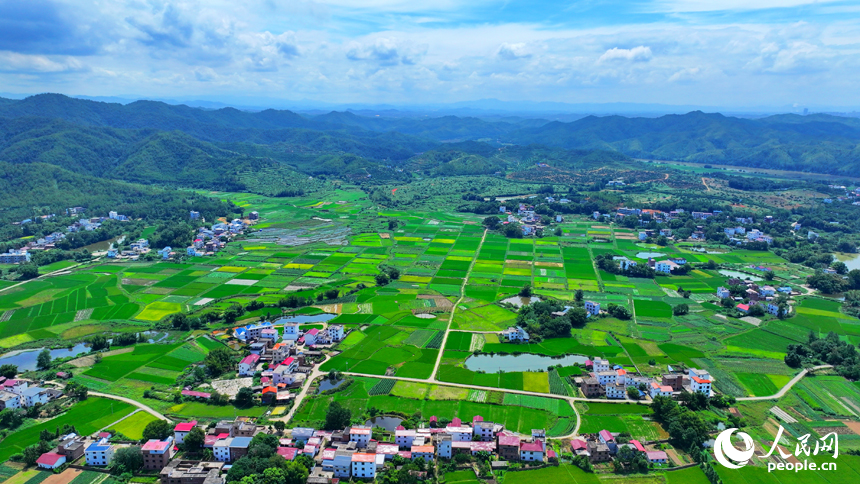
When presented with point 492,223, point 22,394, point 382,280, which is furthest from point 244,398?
point 492,223

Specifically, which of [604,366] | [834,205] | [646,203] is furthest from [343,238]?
[834,205]

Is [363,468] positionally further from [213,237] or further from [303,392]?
[213,237]

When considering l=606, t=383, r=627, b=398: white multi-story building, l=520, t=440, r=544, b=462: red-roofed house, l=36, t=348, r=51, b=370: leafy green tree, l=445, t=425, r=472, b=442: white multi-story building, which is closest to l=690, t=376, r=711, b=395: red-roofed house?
l=606, t=383, r=627, b=398: white multi-story building

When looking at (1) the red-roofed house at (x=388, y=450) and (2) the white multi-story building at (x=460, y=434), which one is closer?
(1) the red-roofed house at (x=388, y=450)

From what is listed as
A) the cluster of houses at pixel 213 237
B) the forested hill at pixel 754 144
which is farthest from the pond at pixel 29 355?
the forested hill at pixel 754 144

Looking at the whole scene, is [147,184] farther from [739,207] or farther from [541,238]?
[739,207]

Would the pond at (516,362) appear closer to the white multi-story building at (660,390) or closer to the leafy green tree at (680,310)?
the white multi-story building at (660,390)

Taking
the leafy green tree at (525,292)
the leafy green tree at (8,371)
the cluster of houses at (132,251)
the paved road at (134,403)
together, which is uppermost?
the cluster of houses at (132,251)
